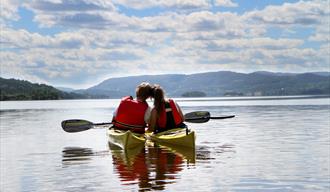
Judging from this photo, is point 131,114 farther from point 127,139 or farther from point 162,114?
point 127,139

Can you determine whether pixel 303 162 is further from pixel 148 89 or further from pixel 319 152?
pixel 148 89

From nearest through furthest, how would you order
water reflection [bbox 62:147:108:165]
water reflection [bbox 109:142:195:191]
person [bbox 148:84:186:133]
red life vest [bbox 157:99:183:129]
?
water reflection [bbox 109:142:195:191], water reflection [bbox 62:147:108:165], person [bbox 148:84:186:133], red life vest [bbox 157:99:183:129]

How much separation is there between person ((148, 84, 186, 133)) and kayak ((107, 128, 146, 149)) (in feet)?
2.46

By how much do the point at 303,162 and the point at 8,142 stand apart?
16.9 metres

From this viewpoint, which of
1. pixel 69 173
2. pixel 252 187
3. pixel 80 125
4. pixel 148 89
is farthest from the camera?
pixel 80 125

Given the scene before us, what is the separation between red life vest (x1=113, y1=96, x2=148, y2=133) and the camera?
2394cm

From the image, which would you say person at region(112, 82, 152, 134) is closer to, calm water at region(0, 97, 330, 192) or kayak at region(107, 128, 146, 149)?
kayak at region(107, 128, 146, 149)

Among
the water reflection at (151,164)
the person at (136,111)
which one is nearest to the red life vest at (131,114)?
the person at (136,111)

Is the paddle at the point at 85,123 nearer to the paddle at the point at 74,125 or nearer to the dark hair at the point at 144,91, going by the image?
the paddle at the point at 74,125

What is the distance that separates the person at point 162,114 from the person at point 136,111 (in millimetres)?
329

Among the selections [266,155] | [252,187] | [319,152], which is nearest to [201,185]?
[252,187]

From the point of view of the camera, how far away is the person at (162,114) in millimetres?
23189

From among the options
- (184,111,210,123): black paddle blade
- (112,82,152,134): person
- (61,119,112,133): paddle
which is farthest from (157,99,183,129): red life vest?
(61,119,112,133): paddle

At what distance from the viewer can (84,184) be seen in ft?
49.5
